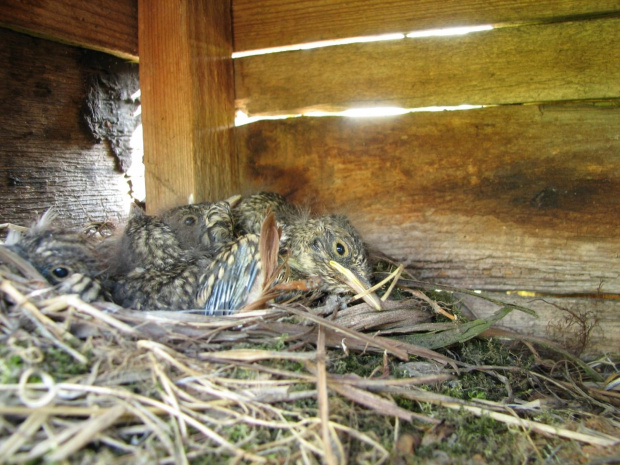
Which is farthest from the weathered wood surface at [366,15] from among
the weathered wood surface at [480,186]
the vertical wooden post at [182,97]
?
the weathered wood surface at [480,186]

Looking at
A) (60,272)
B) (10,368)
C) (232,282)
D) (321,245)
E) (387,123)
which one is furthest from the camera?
(387,123)

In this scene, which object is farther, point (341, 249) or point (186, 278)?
point (341, 249)

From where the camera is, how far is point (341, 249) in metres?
2.43

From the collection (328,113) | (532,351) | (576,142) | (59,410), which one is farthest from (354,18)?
(59,410)

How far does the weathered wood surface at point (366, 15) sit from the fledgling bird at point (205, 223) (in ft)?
3.14

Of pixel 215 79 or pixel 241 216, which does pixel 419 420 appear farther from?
pixel 215 79

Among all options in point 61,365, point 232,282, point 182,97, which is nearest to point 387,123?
point 182,97

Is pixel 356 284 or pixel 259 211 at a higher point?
pixel 259 211

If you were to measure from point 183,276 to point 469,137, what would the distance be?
1.54 meters

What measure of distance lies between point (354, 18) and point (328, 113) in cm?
49

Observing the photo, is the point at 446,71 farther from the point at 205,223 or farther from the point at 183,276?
Answer: the point at 183,276

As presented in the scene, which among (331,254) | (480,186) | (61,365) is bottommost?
(61,365)

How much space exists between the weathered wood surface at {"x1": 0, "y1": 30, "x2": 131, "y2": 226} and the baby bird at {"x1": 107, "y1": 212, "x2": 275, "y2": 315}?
1.71 ft

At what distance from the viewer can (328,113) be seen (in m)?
2.77
